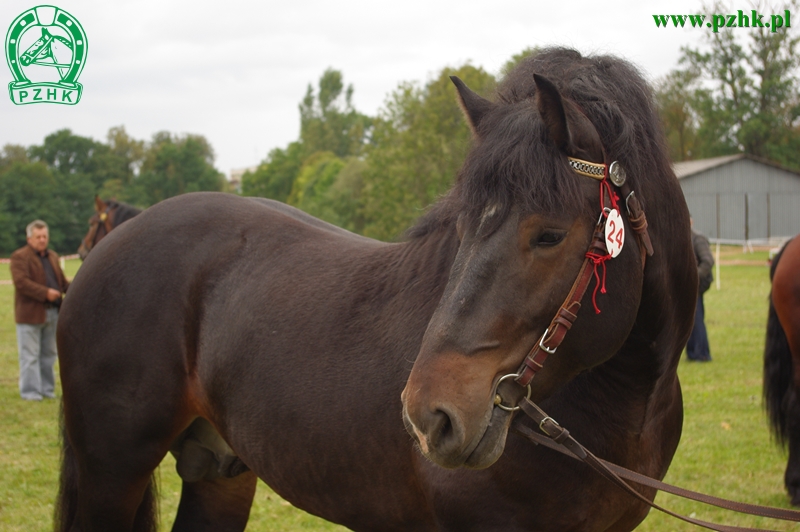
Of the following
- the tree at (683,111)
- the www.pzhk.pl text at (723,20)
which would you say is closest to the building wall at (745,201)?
the tree at (683,111)

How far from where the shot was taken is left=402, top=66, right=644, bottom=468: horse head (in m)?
1.76

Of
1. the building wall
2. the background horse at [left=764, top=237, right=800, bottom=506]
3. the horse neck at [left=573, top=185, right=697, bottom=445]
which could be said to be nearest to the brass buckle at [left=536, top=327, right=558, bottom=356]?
the horse neck at [left=573, top=185, right=697, bottom=445]

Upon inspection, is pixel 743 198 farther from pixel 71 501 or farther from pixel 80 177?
pixel 80 177

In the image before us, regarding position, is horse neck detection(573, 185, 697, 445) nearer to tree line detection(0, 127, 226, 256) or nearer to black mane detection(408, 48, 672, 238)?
black mane detection(408, 48, 672, 238)

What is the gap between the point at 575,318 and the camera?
184 centimetres

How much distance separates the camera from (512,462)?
2.15 meters

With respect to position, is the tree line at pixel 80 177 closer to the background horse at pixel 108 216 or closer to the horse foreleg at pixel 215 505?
the background horse at pixel 108 216

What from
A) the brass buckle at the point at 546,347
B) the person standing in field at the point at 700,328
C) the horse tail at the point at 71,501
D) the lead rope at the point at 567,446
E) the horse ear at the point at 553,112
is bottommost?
the person standing in field at the point at 700,328

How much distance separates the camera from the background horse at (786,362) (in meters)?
5.66

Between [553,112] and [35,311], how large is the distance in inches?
388

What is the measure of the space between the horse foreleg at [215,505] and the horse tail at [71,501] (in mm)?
213

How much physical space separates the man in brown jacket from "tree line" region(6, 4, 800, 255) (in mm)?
17027

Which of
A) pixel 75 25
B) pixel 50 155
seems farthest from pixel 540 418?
pixel 50 155

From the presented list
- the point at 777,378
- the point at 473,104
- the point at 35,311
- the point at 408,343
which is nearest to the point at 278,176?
the point at 35,311
